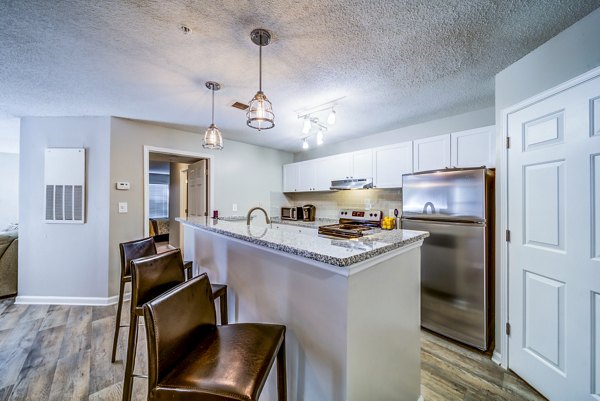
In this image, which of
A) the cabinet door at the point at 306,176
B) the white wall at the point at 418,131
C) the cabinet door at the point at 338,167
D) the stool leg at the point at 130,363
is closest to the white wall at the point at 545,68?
the white wall at the point at 418,131

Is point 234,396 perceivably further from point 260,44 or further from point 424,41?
point 424,41

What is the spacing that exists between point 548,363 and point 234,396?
2.10 m

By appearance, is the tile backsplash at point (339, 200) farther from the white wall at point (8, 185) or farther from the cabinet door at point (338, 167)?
the white wall at point (8, 185)

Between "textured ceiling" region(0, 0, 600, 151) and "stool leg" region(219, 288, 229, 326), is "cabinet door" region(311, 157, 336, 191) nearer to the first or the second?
"textured ceiling" region(0, 0, 600, 151)

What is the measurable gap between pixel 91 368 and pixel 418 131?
4.25 metres

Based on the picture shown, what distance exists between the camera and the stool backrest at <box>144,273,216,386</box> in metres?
0.79

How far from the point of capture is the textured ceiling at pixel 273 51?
4.37 feet

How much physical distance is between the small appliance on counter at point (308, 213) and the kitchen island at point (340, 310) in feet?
9.79

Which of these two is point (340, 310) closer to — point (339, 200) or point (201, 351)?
point (201, 351)

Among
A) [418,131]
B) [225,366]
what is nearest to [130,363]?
[225,366]

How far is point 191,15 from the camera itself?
1365mm

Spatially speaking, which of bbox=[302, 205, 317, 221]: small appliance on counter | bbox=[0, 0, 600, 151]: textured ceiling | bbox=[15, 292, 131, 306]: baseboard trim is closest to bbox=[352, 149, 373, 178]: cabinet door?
bbox=[0, 0, 600, 151]: textured ceiling

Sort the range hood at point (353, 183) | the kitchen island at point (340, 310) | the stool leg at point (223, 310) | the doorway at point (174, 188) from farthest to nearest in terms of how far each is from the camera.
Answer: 1. the doorway at point (174, 188)
2. the range hood at point (353, 183)
3. the stool leg at point (223, 310)
4. the kitchen island at point (340, 310)

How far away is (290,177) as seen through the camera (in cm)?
479
